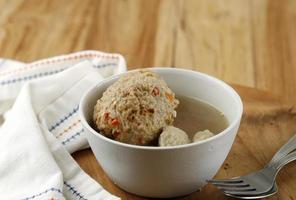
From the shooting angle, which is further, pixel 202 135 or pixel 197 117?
pixel 197 117

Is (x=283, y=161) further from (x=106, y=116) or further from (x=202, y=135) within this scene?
(x=106, y=116)

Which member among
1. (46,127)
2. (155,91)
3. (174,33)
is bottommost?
(174,33)

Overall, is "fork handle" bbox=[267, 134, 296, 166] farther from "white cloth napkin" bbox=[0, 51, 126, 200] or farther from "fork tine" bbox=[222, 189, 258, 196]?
"white cloth napkin" bbox=[0, 51, 126, 200]

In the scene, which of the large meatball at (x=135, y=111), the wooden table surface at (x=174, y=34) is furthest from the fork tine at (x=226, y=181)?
the wooden table surface at (x=174, y=34)

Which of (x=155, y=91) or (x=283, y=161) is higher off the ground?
(x=155, y=91)

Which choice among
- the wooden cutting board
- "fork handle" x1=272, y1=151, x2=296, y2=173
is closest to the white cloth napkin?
the wooden cutting board

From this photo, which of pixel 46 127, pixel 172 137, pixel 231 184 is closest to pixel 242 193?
pixel 231 184
